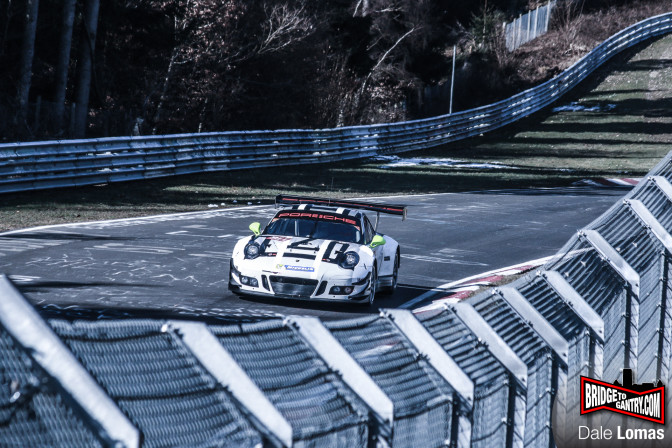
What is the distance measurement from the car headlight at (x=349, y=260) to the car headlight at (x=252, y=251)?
1.06 m

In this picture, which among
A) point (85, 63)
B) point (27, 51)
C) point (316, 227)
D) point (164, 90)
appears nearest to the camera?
point (316, 227)

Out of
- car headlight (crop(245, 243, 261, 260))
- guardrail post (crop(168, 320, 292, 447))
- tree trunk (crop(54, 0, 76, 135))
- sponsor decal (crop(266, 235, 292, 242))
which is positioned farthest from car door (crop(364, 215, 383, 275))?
tree trunk (crop(54, 0, 76, 135))

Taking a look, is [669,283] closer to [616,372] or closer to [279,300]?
[616,372]

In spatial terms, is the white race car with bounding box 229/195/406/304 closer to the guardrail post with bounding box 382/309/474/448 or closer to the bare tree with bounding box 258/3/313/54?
A: the guardrail post with bounding box 382/309/474/448

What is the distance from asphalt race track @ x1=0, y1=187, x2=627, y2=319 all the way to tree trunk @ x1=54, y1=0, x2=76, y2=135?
→ 438 inches

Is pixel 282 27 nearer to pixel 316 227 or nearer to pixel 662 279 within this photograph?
pixel 316 227

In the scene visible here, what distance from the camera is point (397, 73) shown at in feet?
167

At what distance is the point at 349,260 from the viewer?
1177 centimetres

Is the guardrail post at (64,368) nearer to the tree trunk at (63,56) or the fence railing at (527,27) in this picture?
the tree trunk at (63,56)

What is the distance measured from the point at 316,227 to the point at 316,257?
106 centimetres

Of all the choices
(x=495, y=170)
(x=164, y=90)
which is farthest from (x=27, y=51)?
(x=495, y=170)

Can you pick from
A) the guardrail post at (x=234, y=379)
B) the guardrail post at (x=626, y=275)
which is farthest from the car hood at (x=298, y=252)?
the guardrail post at (x=234, y=379)

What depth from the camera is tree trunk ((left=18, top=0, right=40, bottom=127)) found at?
27438mm

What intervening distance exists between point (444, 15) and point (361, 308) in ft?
173
